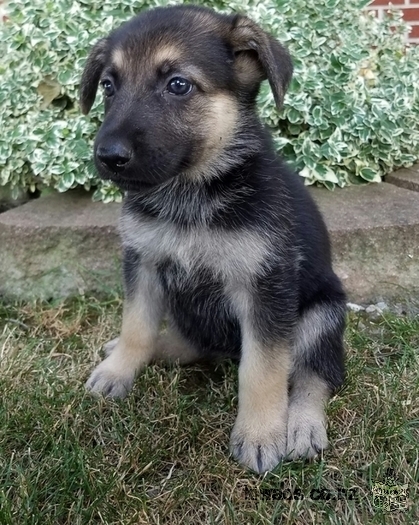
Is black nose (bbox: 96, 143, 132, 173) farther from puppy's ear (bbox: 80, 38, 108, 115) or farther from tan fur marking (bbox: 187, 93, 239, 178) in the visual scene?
puppy's ear (bbox: 80, 38, 108, 115)

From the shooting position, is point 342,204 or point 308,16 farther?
point 308,16

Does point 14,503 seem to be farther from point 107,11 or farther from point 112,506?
point 107,11

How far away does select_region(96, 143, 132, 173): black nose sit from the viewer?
7.45 feet

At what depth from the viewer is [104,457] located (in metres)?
2.55

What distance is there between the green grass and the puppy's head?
1.09 meters

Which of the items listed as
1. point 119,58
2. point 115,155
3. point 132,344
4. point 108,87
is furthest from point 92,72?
point 132,344

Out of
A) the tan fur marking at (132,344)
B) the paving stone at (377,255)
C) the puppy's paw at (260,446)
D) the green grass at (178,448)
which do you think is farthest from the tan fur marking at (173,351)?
the paving stone at (377,255)

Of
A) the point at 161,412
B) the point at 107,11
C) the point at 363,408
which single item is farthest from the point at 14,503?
the point at 107,11

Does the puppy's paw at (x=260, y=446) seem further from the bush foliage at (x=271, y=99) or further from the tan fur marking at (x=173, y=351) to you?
the bush foliage at (x=271, y=99)

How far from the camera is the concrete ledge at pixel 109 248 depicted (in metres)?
4.17

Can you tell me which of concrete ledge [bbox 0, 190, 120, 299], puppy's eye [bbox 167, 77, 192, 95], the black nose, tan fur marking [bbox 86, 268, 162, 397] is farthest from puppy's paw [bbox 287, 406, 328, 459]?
concrete ledge [bbox 0, 190, 120, 299]

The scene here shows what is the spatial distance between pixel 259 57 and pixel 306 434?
160cm

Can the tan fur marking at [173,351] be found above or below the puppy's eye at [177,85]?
below

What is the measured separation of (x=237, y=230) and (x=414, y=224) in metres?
1.95
